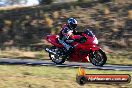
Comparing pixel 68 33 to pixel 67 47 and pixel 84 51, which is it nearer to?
pixel 67 47

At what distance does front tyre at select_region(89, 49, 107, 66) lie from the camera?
18078 millimetres

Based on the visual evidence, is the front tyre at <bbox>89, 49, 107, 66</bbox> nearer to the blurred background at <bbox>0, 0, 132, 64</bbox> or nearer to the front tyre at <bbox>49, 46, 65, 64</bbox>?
the front tyre at <bbox>49, 46, 65, 64</bbox>

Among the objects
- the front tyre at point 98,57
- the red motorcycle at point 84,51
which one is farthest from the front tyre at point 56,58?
the front tyre at point 98,57

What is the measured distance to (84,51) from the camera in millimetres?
18531

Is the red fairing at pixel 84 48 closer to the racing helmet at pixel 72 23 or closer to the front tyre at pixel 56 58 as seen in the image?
the racing helmet at pixel 72 23

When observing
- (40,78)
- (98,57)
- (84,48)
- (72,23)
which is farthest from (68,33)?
(40,78)

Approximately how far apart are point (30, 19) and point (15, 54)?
1576 cm

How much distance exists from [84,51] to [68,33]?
3.44 ft

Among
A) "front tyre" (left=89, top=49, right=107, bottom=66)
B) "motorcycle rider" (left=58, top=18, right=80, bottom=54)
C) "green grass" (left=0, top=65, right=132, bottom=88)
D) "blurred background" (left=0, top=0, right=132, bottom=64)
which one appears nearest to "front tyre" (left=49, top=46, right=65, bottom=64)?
"motorcycle rider" (left=58, top=18, right=80, bottom=54)

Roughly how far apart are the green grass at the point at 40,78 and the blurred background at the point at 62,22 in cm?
1121

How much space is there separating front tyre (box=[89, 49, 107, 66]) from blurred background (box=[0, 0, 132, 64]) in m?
10.4

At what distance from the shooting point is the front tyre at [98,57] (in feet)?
59.3

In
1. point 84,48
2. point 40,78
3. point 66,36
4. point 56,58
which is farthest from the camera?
point 56,58

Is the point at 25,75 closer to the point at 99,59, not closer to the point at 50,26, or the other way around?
the point at 99,59
